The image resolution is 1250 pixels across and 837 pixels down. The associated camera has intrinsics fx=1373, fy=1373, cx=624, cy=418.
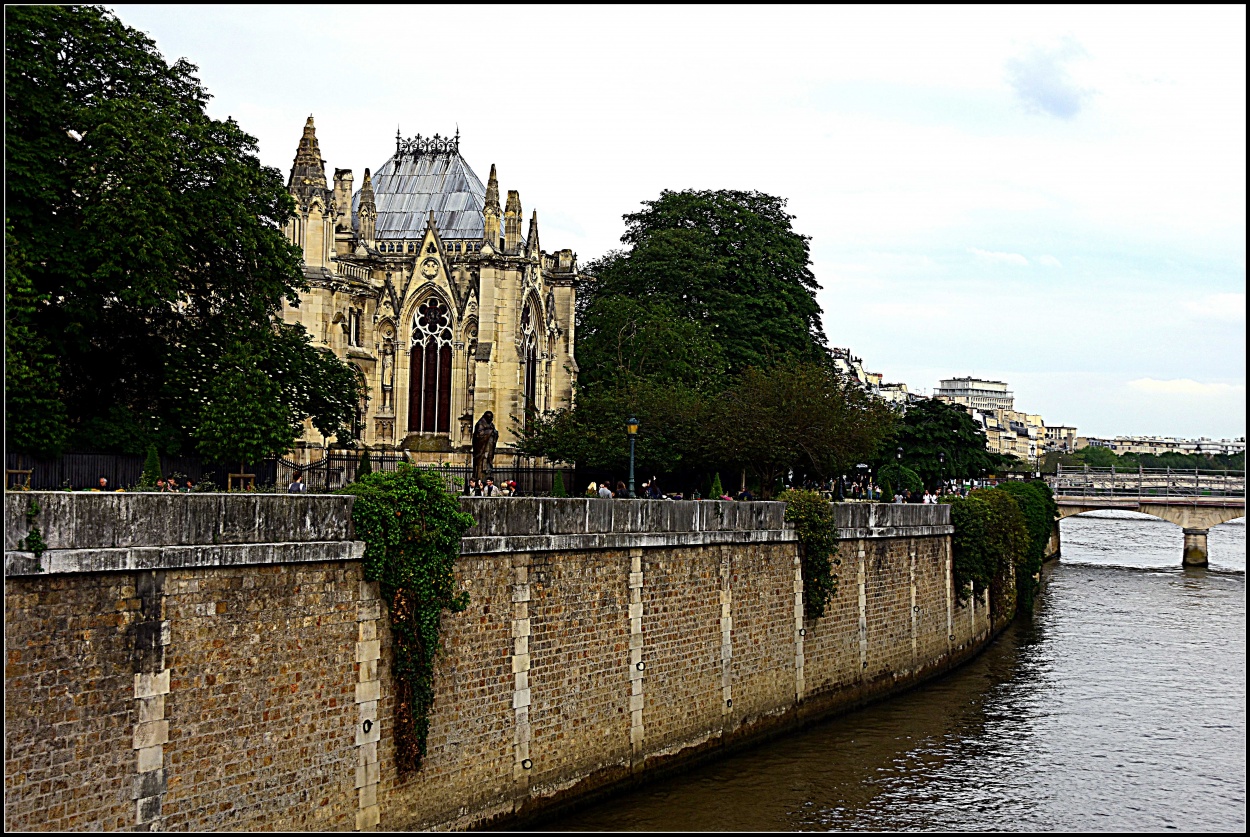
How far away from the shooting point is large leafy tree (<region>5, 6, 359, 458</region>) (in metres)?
21.4


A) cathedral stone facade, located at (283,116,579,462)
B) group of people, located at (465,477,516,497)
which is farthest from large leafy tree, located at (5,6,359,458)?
cathedral stone facade, located at (283,116,579,462)

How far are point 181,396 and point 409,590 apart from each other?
31.3 ft

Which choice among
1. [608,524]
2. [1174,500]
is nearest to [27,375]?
[608,524]

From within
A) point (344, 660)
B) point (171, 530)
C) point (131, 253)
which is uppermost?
point (131, 253)

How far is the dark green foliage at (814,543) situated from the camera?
28.4 m

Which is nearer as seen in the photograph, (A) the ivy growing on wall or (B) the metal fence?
(A) the ivy growing on wall

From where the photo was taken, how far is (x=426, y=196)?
5119 cm

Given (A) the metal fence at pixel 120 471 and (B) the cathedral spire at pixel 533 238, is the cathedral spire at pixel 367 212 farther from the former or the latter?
(A) the metal fence at pixel 120 471

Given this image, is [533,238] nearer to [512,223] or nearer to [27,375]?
[512,223]

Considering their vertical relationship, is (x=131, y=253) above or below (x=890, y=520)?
above

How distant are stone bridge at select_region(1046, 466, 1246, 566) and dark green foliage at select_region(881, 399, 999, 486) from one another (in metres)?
13.5

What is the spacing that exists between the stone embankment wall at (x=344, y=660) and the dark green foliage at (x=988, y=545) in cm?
1270

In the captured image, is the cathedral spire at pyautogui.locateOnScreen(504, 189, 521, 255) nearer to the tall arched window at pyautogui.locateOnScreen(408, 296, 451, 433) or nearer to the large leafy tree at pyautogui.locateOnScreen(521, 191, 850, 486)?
the tall arched window at pyautogui.locateOnScreen(408, 296, 451, 433)

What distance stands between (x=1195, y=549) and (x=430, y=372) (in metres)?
47.7
